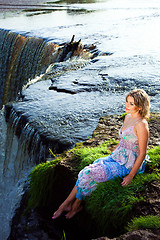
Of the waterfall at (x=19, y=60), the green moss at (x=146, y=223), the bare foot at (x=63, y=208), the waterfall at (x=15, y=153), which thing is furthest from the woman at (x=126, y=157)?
the waterfall at (x=19, y=60)

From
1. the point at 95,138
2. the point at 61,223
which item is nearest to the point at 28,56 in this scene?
the point at 95,138

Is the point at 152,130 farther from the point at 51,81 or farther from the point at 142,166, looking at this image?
the point at 51,81

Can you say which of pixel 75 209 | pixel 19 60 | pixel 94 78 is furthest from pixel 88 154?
pixel 19 60

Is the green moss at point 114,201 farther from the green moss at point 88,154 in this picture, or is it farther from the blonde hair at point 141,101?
the blonde hair at point 141,101

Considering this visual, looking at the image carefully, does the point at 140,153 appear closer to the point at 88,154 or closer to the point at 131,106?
the point at 131,106

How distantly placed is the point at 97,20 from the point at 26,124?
39.6ft

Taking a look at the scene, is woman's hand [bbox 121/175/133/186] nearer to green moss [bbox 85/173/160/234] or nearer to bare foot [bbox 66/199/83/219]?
green moss [bbox 85/173/160/234]

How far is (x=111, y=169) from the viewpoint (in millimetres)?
2793

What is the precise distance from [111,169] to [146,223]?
27.9 inches

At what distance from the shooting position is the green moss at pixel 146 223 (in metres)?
2.14

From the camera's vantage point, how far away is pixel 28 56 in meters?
11.2

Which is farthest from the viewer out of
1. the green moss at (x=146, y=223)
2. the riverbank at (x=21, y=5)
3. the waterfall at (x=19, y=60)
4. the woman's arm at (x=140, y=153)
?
the riverbank at (x=21, y=5)

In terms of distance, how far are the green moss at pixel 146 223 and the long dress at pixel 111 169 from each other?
0.58m

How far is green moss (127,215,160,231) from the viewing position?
2.14 m
